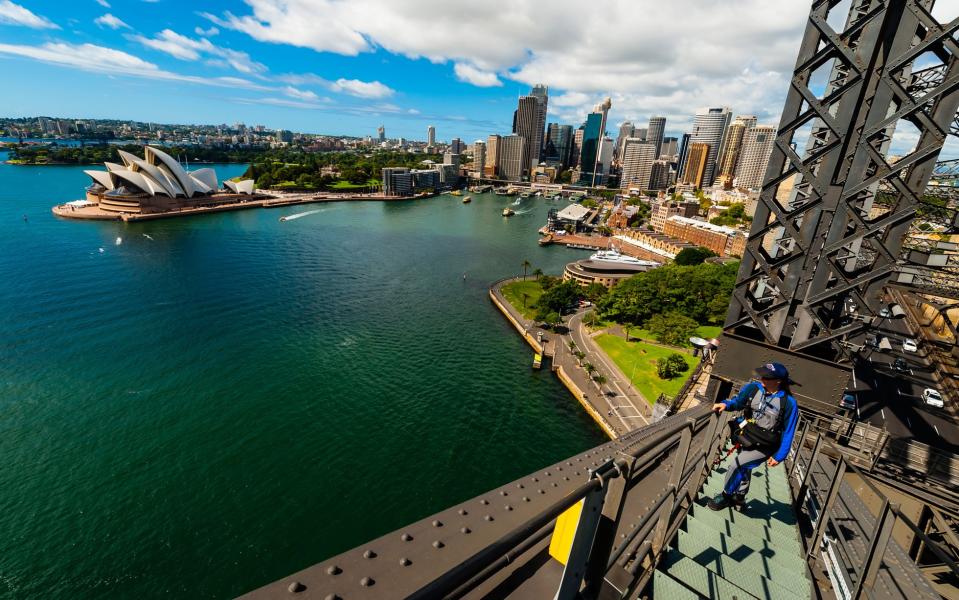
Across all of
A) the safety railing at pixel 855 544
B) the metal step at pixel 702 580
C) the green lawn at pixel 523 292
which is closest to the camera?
the safety railing at pixel 855 544

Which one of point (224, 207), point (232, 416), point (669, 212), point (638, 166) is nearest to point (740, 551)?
point (232, 416)

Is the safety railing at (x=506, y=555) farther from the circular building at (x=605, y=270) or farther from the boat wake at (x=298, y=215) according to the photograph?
the boat wake at (x=298, y=215)

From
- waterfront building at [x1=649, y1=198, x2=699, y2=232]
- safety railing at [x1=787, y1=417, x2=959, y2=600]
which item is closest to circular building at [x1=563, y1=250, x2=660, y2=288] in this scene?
waterfront building at [x1=649, y1=198, x2=699, y2=232]

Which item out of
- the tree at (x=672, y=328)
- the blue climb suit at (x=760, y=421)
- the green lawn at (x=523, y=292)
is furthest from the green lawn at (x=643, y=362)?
the blue climb suit at (x=760, y=421)

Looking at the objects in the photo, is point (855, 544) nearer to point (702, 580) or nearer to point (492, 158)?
point (702, 580)

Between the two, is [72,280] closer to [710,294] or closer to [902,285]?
[902,285]

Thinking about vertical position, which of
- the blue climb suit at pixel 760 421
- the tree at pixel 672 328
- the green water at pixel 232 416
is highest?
the blue climb suit at pixel 760 421
